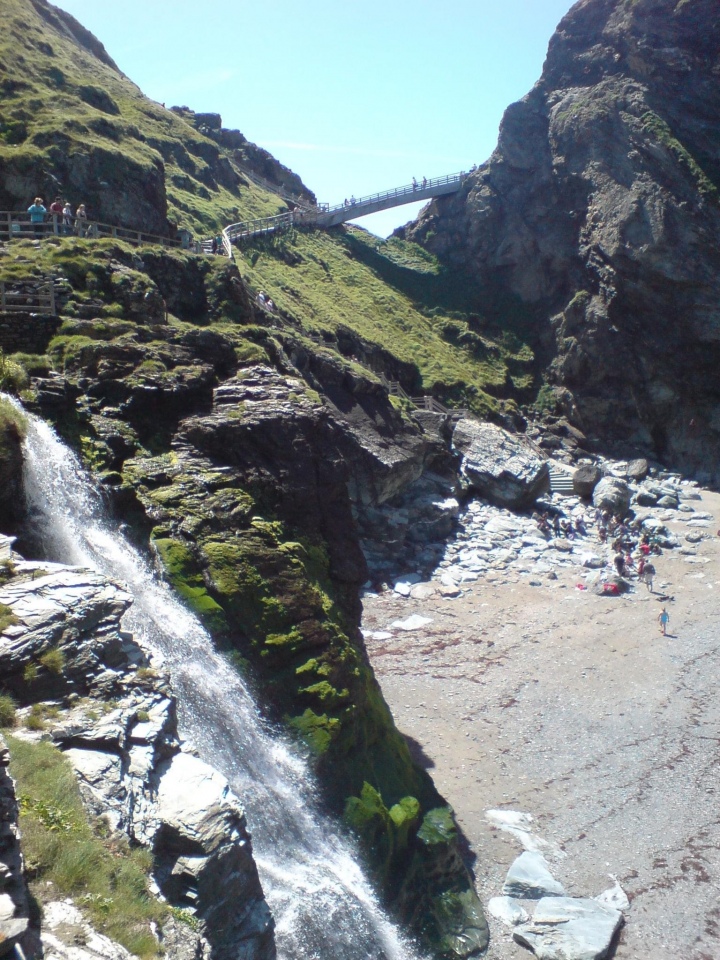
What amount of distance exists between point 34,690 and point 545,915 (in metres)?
9.30

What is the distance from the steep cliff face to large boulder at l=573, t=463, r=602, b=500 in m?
10.0

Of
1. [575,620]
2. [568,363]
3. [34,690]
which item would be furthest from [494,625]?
[568,363]

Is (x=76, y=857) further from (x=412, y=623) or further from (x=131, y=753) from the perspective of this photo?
(x=412, y=623)

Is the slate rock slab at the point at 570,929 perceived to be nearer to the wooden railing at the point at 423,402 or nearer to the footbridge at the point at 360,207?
the wooden railing at the point at 423,402

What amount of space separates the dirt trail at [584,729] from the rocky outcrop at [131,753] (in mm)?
6151

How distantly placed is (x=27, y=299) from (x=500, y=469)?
74.6 ft

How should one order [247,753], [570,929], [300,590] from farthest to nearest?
[300,590]
[570,929]
[247,753]

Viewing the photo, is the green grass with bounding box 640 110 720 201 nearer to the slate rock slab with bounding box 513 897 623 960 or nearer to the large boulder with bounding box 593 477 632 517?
the large boulder with bounding box 593 477 632 517

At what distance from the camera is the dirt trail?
43.4ft

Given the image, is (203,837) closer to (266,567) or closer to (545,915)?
(266,567)

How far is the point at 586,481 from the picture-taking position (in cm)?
3525

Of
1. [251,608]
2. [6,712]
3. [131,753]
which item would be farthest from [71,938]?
[251,608]

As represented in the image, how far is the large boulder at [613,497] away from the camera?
1300 inches

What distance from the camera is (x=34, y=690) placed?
8.20m
